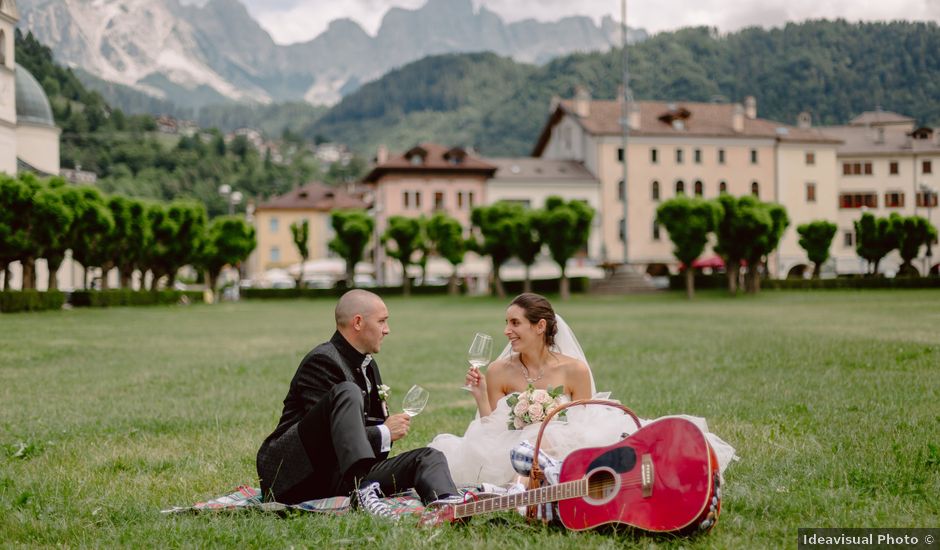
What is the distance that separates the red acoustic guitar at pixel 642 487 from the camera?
4723 mm

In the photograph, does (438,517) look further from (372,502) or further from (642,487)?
(642,487)

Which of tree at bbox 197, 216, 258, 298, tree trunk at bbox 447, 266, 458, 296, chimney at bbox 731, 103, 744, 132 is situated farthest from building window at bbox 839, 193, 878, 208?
tree at bbox 197, 216, 258, 298

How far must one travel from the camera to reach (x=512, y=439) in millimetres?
6191

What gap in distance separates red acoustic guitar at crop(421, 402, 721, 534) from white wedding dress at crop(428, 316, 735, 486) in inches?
22.9

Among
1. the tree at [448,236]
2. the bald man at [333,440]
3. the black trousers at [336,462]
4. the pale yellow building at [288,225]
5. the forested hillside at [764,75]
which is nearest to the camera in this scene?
the black trousers at [336,462]

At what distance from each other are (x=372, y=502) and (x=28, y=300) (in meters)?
33.5

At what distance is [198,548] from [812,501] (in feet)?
12.5

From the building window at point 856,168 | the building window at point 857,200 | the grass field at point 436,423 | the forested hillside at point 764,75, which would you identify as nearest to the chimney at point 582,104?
the forested hillside at point 764,75

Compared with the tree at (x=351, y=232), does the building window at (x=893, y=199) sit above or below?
above

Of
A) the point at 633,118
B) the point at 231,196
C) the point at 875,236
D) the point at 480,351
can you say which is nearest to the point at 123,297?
the point at 231,196

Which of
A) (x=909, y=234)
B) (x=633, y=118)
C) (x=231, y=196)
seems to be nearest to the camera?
(x=909, y=234)

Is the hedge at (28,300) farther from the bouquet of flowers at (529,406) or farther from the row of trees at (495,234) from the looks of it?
the bouquet of flowers at (529,406)

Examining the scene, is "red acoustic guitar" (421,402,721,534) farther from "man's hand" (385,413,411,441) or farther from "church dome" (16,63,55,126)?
"church dome" (16,63,55,126)

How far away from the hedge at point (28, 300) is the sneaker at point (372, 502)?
32.3 metres
